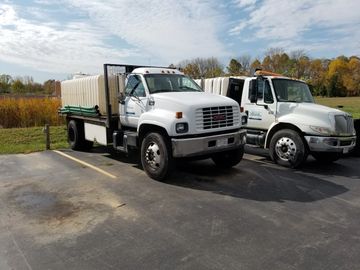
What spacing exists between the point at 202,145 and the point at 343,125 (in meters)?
3.69

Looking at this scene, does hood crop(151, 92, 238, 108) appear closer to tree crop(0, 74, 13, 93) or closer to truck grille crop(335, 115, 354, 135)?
truck grille crop(335, 115, 354, 135)

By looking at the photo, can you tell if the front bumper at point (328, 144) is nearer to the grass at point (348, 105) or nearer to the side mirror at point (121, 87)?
the grass at point (348, 105)

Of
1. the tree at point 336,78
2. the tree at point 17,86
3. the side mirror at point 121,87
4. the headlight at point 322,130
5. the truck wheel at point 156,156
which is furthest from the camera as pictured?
the tree at point 17,86

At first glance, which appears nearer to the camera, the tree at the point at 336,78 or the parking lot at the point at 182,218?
the parking lot at the point at 182,218

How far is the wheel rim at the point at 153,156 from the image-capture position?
23.4 feet

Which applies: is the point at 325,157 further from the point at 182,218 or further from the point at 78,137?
the point at 78,137

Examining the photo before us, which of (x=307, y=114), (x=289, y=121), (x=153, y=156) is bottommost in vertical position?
(x=153, y=156)

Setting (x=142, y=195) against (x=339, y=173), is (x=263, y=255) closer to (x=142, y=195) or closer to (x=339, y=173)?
(x=142, y=195)

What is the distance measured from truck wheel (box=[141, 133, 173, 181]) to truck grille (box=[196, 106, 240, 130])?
835mm

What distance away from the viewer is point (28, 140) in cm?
1412

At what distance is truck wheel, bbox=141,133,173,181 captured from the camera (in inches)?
272

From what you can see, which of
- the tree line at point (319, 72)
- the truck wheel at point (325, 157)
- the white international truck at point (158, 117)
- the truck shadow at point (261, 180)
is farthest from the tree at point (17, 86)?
the truck wheel at point (325, 157)

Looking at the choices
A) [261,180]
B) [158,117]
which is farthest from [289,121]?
[158,117]

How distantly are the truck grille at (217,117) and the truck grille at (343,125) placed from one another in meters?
2.42
